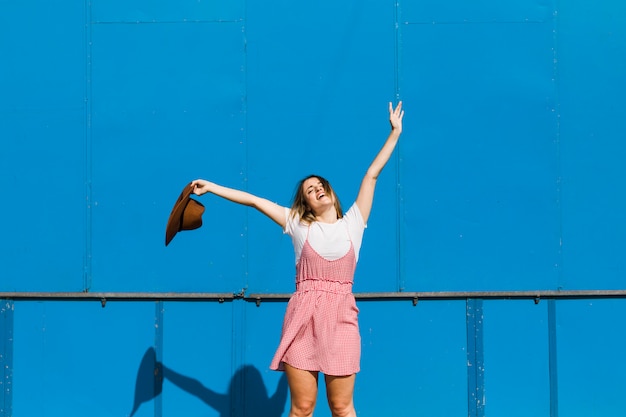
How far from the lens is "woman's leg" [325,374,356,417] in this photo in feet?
11.8

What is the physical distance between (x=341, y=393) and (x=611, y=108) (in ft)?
8.21

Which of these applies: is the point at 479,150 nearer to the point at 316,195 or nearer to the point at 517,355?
the point at 517,355

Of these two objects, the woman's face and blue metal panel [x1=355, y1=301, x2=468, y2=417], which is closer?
the woman's face

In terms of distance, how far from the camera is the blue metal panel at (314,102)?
15.5 feet

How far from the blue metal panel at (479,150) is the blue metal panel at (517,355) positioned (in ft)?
0.89

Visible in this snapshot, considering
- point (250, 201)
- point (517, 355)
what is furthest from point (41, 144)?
point (517, 355)

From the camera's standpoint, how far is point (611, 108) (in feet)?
15.5

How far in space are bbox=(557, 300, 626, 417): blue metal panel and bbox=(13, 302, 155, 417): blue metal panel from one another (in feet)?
8.21

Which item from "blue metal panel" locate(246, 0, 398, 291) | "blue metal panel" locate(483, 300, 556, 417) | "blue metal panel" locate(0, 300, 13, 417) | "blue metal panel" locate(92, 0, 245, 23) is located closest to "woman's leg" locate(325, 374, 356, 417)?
"blue metal panel" locate(246, 0, 398, 291)

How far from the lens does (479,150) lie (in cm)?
471

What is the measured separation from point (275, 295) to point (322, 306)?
1.11 meters

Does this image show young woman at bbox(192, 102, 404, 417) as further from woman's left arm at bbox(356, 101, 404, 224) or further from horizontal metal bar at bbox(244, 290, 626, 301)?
horizontal metal bar at bbox(244, 290, 626, 301)

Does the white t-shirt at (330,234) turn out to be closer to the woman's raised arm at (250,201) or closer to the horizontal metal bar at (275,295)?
the woman's raised arm at (250,201)

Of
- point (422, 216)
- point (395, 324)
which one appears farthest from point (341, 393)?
point (422, 216)
